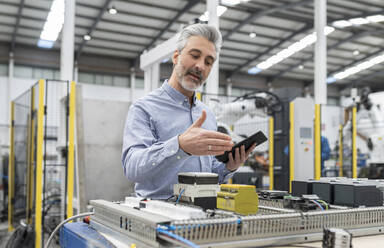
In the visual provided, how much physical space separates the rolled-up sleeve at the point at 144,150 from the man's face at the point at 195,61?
0.21 m

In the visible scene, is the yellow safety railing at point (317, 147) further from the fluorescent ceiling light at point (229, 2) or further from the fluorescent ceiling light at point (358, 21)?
the fluorescent ceiling light at point (358, 21)

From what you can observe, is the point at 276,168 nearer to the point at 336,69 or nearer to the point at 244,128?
the point at 244,128

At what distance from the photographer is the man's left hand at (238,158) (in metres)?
1.32

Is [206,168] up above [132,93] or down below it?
below

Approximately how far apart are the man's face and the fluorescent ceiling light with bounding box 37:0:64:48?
24.1ft

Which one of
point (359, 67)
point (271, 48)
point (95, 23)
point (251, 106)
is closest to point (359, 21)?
point (271, 48)

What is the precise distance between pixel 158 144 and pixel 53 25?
10.0 metres

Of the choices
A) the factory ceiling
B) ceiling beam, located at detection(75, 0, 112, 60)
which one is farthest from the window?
ceiling beam, located at detection(75, 0, 112, 60)

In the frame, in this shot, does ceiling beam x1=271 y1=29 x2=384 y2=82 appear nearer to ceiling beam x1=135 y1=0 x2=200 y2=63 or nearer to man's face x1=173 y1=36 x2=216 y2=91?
ceiling beam x1=135 y1=0 x2=200 y2=63

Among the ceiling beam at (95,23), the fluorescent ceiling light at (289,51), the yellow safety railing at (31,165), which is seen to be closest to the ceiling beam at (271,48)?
the fluorescent ceiling light at (289,51)

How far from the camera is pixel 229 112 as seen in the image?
5.34m

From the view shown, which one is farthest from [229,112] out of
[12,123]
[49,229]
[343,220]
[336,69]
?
[336,69]

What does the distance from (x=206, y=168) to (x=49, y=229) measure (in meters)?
3.26

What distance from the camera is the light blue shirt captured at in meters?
1.17
